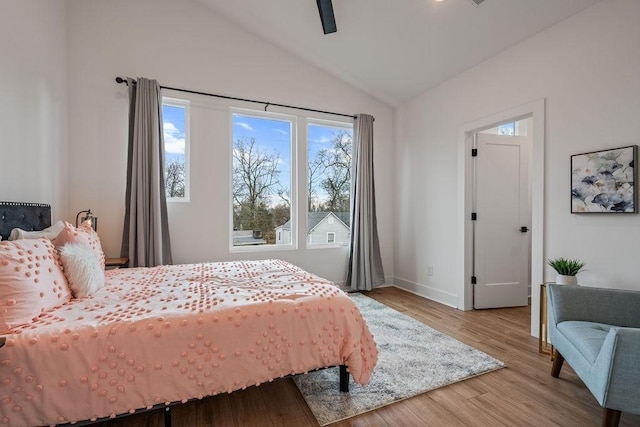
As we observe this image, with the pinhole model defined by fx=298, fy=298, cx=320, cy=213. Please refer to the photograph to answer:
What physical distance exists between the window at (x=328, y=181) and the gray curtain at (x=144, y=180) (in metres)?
1.90

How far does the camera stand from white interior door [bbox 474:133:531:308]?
3.58m

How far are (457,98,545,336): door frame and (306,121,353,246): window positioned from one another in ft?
5.28

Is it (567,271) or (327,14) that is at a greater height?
(327,14)

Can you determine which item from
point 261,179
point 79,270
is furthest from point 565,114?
point 79,270

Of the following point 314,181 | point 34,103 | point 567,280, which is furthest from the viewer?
point 314,181

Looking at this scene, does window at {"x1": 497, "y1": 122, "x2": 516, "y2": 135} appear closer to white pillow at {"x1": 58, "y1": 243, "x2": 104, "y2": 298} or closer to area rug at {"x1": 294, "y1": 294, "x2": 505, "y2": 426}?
area rug at {"x1": 294, "y1": 294, "x2": 505, "y2": 426}

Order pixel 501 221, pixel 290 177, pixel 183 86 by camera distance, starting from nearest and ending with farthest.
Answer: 1. pixel 183 86
2. pixel 501 221
3. pixel 290 177

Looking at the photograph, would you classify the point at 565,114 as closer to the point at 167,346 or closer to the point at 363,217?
the point at 363,217

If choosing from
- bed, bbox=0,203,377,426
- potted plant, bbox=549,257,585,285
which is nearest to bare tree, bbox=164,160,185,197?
bed, bbox=0,203,377,426

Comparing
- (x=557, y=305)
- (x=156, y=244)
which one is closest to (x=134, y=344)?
(x=156, y=244)

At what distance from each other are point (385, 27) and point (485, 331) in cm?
329

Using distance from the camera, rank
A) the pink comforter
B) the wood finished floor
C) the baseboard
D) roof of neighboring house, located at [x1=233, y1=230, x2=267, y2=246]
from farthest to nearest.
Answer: roof of neighboring house, located at [x1=233, y1=230, x2=267, y2=246], the baseboard, the wood finished floor, the pink comforter

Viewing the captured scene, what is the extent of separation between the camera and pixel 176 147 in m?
3.55

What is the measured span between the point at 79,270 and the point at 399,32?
11.6 feet
